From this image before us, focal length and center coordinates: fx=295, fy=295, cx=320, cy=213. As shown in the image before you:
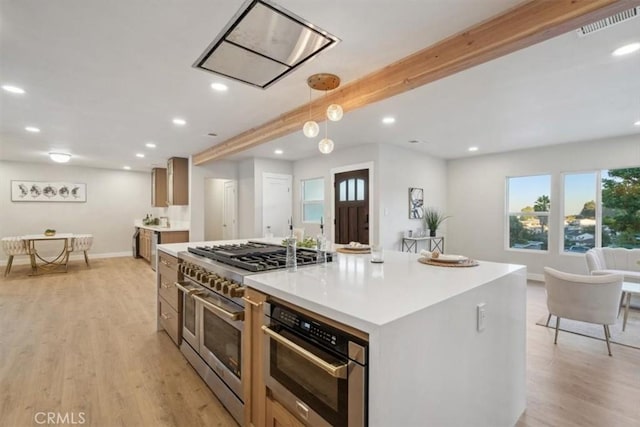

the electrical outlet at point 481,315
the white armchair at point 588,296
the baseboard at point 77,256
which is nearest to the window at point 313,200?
the white armchair at point 588,296

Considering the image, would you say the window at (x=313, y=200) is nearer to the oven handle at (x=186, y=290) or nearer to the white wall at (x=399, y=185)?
the white wall at (x=399, y=185)

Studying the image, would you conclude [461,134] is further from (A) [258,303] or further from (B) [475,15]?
(A) [258,303]

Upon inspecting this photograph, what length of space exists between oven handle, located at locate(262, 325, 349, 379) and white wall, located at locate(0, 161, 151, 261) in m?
9.03

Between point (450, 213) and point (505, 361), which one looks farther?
point (450, 213)

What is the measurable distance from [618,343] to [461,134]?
3.21 metres

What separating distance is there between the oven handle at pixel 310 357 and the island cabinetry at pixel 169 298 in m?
1.66

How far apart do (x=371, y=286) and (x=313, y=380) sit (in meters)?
0.48

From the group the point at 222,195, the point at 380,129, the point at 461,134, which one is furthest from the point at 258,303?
the point at 222,195

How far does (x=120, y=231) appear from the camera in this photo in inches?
337

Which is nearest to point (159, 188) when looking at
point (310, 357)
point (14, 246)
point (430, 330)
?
point (14, 246)

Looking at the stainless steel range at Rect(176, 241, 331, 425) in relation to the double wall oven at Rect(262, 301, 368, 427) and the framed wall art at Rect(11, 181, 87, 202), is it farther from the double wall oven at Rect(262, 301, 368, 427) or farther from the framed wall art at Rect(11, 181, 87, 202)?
the framed wall art at Rect(11, 181, 87, 202)

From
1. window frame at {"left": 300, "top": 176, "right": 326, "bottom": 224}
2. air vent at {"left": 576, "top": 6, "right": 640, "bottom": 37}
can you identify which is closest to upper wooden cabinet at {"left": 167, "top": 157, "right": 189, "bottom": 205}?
window frame at {"left": 300, "top": 176, "right": 326, "bottom": 224}

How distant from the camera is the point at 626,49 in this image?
2254 mm

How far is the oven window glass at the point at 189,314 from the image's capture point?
2.39 m
